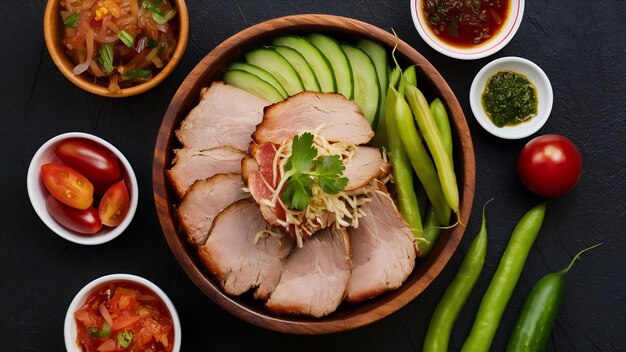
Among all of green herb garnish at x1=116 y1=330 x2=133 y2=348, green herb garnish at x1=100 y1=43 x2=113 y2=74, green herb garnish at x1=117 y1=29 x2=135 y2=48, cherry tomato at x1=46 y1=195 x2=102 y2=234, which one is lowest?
green herb garnish at x1=116 y1=330 x2=133 y2=348

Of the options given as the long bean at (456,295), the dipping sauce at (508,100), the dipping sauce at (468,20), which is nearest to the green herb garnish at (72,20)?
the dipping sauce at (468,20)

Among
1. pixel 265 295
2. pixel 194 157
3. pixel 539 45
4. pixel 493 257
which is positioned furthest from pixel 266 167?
pixel 539 45

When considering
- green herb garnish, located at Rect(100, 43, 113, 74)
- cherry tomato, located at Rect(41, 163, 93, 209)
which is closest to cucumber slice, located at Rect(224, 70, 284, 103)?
green herb garnish, located at Rect(100, 43, 113, 74)

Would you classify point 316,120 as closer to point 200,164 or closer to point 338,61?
point 338,61

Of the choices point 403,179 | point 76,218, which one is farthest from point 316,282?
point 76,218

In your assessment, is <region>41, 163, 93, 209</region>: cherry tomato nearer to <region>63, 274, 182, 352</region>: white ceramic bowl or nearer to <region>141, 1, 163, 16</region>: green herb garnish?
<region>63, 274, 182, 352</region>: white ceramic bowl
